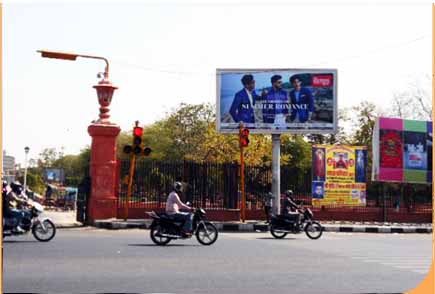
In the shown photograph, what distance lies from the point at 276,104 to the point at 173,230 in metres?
9.84

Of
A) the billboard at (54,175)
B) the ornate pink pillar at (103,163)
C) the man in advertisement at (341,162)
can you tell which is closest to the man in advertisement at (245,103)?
the ornate pink pillar at (103,163)

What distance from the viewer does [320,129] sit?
82.1 ft

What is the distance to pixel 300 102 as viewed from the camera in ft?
81.3

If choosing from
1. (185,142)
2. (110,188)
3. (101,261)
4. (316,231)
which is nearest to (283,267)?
(101,261)

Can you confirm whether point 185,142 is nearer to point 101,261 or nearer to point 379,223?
point 379,223

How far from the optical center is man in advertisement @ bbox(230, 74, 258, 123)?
2461 cm

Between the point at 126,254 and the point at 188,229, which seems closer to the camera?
the point at 126,254

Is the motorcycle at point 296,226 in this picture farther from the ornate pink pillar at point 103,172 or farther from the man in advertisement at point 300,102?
the ornate pink pillar at point 103,172

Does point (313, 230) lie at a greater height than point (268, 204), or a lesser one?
lesser

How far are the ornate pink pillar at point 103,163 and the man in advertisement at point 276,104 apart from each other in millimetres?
5588

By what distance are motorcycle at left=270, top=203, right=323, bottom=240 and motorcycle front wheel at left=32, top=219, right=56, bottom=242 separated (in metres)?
6.64

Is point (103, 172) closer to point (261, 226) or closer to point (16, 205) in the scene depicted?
point (261, 226)

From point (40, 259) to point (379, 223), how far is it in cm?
1818

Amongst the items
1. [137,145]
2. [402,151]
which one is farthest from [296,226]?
[402,151]
